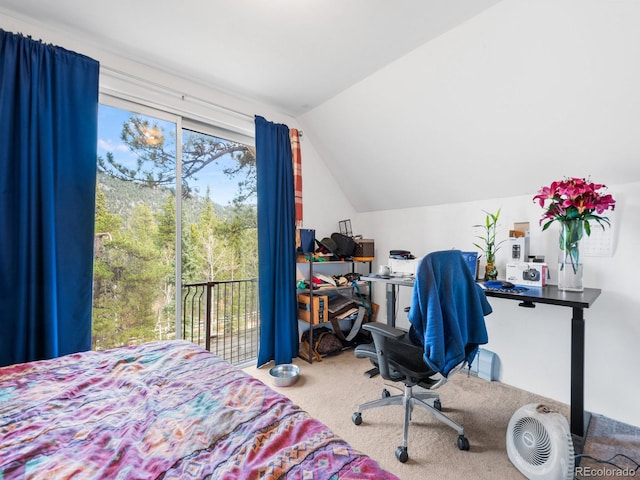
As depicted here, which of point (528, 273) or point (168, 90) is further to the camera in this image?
point (168, 90)

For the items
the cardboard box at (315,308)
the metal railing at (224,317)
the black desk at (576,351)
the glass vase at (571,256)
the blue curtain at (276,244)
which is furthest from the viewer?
the cardboard box at (315,308)

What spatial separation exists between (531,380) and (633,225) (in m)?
1.33

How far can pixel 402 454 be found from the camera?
5.22 ft

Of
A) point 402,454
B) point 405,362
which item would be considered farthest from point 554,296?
point 402,454

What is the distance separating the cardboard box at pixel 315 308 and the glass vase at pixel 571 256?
6.17 feet

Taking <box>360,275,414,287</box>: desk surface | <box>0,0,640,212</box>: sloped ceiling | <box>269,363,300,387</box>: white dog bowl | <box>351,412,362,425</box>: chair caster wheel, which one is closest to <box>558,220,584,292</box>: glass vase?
<box>0,0,640,212</box>: sloped ceiling

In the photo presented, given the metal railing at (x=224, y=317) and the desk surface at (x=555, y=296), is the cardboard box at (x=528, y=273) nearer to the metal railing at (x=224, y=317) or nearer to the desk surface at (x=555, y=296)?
the desk surface at (x=555, y=296)

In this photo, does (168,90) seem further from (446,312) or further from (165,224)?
(446,312)

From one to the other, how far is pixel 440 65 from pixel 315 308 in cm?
225

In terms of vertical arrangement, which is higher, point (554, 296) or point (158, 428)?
point (554, 296)

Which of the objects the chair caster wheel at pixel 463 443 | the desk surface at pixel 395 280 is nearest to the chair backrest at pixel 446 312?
the chair caster wheel at pixel 463 443

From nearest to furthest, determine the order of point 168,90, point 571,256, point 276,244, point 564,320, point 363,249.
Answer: point 571,256 → point 564,320 → point 168,90 → point 276,244 → point 363,249

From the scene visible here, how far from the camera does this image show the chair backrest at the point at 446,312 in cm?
150

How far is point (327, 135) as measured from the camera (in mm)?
3166
